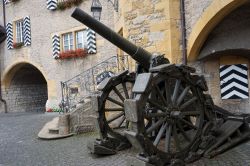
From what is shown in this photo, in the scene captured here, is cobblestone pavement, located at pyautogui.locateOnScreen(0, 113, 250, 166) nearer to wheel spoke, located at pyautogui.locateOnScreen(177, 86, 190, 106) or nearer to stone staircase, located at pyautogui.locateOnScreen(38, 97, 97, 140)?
stone staircase, located at pyautogui.locateOnScreen(38, 97, 97, 140)

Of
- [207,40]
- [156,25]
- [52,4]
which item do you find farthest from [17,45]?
[207,40]

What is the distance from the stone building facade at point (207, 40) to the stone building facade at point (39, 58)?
5376 millimetres

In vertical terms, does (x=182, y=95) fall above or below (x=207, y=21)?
below

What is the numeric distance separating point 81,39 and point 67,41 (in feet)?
3.04

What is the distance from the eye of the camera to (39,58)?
17625 millimetres

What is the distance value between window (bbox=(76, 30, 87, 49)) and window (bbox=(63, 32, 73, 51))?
41 centimetres

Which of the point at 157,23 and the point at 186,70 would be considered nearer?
the point at 186,70

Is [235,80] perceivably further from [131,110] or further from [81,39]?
[81,39]

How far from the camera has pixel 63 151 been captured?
734 cm

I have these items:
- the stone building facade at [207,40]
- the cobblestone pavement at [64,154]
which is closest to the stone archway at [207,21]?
the stone building facade at [207,40]

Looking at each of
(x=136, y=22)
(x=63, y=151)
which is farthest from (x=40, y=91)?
(x=63, y=151)

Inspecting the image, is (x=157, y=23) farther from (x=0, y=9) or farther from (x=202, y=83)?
(x=0, y=9)

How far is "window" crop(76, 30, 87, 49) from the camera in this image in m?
15.5

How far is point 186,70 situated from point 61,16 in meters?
11.8
